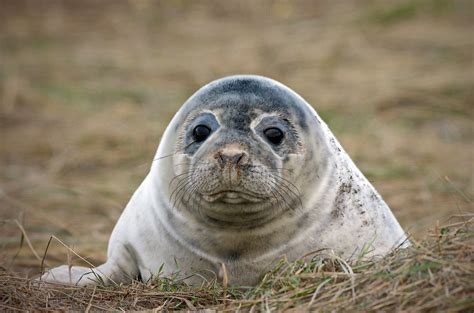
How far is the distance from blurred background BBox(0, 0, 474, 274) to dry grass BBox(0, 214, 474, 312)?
1149 mm

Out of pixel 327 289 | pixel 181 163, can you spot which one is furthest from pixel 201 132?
pixel 327 289

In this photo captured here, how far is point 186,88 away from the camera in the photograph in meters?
11.5

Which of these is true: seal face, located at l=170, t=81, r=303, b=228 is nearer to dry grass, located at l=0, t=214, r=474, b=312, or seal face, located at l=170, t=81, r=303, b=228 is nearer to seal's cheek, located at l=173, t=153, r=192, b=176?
seal's cheek, located at l=173, t=153, r=192, b=176

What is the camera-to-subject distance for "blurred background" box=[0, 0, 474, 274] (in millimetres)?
7453

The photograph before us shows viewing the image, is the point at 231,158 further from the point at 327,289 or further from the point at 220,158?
the point at 327,289

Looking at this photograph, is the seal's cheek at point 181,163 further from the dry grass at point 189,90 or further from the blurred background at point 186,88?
the blurred background at point 186,88

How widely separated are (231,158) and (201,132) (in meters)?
0.44

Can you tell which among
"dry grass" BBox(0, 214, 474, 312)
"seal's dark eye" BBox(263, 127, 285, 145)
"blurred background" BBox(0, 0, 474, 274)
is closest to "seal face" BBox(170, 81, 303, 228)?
"seal's dark eye" BBox(263, 127, 285, 145)

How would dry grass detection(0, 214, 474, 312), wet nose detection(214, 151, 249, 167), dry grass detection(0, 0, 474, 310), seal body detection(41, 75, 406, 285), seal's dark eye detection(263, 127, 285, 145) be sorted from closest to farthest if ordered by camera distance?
dry grass detection(0, 214, 474, 312), wet nose detection(214, 151, 249, 167), seal body detection(41, 75, 406, 285), seal's dark eye detection(263, 127, 285, 145), dry grass detection(0, 0, 474, 310)

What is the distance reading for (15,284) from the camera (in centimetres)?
397

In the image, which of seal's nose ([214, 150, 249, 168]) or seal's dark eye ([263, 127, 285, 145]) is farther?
seal's dark eye ([263, 127, 285, 145])

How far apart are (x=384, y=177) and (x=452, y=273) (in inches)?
175

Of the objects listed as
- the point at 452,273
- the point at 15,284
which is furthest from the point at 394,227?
the point at 15,284

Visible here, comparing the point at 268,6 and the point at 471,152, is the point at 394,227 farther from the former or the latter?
the point at 268,6
